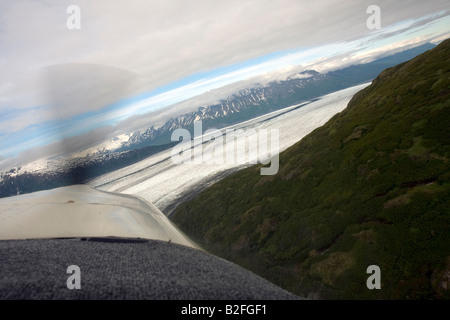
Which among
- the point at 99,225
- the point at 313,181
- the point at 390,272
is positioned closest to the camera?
the point at 99,225

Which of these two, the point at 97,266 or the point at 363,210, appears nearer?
the point at 97,266

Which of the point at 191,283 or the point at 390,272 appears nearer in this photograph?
the point at 191,283

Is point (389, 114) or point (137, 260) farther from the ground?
point (389, 114)

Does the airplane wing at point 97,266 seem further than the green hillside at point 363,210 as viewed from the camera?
No

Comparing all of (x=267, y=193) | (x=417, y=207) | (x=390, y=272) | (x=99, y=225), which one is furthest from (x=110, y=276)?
(x=267, y=193)

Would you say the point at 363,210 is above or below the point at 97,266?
below

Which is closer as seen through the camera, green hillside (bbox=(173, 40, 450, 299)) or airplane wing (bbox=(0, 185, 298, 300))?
airplane wing (bbox=(0, 185, 298, 300))
